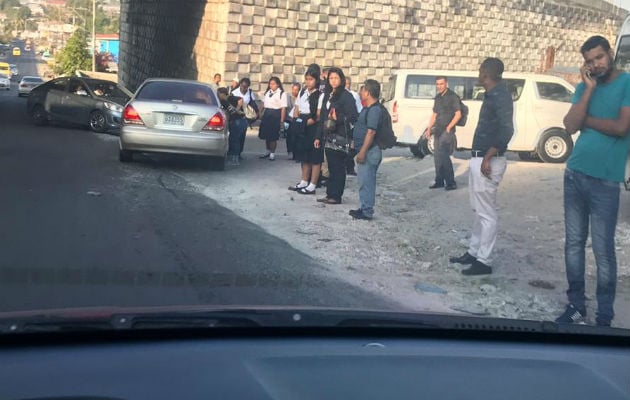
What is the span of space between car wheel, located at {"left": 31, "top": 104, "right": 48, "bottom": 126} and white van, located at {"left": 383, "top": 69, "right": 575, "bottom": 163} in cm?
944

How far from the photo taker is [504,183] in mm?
12812

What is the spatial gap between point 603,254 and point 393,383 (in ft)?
13.3

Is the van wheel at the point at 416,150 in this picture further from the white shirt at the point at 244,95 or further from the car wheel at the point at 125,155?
the car wheel at the point at 125,155

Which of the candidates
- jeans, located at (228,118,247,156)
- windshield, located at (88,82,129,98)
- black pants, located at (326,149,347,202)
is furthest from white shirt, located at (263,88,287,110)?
windshield, located at (88,82,129,98)

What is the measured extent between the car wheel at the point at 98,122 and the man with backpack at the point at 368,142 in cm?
1134

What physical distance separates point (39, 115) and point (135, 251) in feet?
47.7

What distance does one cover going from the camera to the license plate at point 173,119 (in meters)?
13.2

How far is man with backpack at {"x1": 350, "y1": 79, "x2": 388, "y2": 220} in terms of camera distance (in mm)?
9758

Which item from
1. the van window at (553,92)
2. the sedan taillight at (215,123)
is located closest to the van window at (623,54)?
the van window at (553,92)

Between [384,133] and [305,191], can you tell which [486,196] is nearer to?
[384,133]

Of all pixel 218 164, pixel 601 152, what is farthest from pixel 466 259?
pixel 218 164

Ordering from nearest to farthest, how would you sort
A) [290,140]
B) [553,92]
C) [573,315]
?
1. [573,315]
2. [290,140]
3. [553,92]

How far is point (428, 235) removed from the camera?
9570mm

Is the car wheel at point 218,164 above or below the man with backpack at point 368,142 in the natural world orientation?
below
